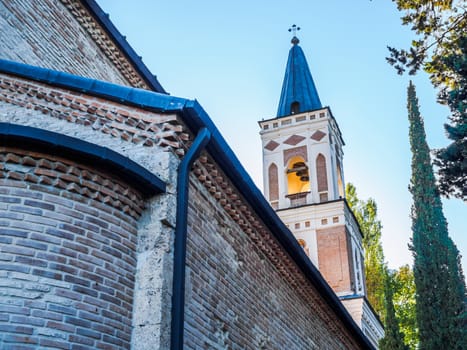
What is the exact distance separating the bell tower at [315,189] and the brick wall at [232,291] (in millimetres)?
12034

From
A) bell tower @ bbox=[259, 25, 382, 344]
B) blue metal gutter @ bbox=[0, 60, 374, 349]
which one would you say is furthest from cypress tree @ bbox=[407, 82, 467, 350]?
blue metal gutter @ bbox=[0, 60, 374, 349]

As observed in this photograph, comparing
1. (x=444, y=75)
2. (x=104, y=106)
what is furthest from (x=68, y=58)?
(x=444, y=75)

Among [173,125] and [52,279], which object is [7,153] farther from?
[173,125]

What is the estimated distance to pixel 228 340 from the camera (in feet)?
22.9

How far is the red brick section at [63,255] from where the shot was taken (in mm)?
4652

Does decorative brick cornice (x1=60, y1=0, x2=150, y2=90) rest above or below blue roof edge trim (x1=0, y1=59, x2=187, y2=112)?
above

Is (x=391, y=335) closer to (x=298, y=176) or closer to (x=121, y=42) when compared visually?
(x=121, y=42)

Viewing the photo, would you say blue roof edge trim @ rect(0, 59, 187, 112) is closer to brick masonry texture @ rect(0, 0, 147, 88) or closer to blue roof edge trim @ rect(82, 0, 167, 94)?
brick masonry texture @ rect(0, 0, 147, 88)

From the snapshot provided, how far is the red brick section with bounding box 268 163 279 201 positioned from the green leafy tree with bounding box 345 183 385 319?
7.40m

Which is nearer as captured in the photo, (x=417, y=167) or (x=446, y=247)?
(x=446, y=247)

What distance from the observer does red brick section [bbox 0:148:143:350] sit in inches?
183

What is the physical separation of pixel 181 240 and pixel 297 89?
69.6 feet

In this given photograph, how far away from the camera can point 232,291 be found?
7.33 metres

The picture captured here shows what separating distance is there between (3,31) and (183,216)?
12.2 feet
